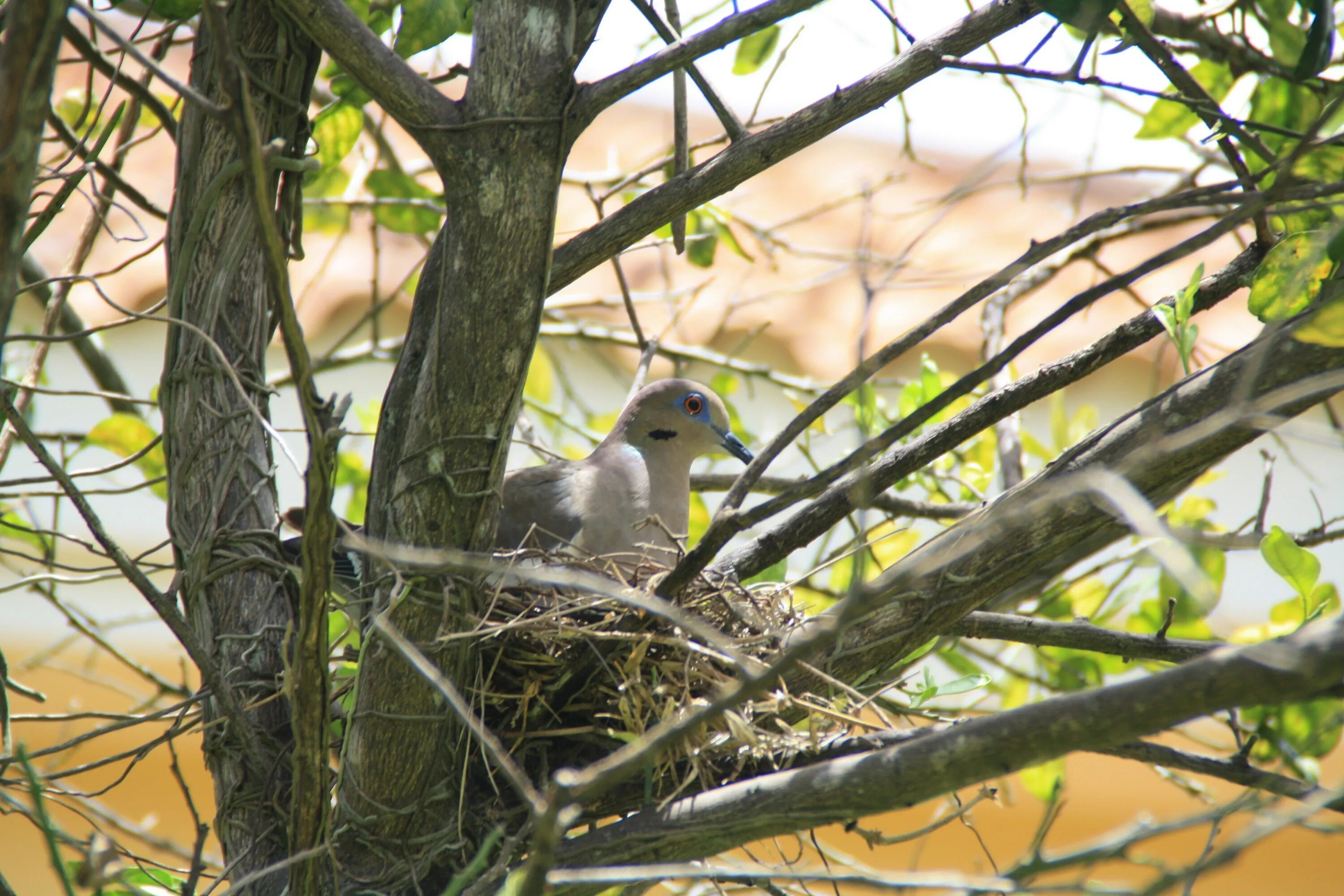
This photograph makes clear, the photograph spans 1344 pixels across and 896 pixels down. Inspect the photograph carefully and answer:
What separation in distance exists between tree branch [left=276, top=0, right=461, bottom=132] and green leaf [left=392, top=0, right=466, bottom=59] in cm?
27

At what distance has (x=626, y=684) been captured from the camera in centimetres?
159

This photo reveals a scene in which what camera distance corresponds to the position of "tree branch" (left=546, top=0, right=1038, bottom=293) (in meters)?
1.42

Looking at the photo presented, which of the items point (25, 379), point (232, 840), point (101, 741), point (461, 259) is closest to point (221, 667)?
point (232, 840)

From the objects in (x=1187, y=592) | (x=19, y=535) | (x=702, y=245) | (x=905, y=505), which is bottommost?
(x=1187, y=592)

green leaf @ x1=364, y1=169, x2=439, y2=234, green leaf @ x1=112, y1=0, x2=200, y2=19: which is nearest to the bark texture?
green leaf @ x1=112, y1=0, x2=200, y2=19

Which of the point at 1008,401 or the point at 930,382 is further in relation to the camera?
the point at 930,382

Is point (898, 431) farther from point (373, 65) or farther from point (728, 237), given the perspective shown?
point (728, 237)

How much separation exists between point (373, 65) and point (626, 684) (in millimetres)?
884

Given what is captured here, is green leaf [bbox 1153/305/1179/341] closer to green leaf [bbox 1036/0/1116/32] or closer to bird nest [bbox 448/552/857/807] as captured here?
green leaf [bbox 1036/0/1116/32]

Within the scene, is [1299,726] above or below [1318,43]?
below

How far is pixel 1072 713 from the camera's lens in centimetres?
91

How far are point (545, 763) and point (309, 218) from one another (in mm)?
1941

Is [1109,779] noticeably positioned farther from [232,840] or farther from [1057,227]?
[232,840]

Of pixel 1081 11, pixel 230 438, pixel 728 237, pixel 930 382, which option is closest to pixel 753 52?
pixel 728 237
